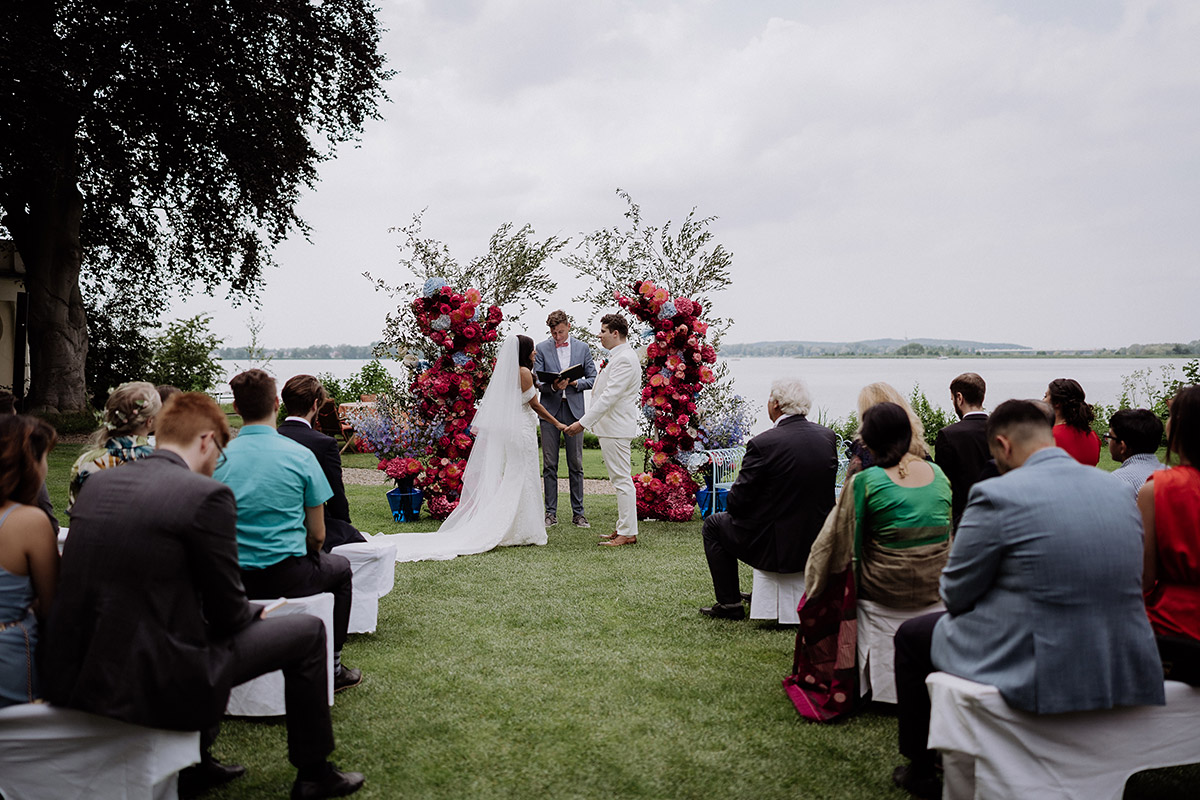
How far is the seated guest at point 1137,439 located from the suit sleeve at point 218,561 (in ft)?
13.1

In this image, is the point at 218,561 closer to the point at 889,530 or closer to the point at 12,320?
the point at 889,530

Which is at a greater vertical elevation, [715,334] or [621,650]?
[715,334]

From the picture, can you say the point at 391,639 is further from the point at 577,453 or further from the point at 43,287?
the point at 43,287

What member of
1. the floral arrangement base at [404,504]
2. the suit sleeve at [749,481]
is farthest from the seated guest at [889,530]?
the floral arrangement base at [404,504]

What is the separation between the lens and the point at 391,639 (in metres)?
5.03

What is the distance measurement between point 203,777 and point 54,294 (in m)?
15.8

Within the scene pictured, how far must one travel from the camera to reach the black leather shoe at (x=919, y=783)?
3117mm

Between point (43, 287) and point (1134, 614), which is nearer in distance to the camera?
point (1134, 614)

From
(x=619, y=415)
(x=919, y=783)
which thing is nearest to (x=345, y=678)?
(x=919, y=783)

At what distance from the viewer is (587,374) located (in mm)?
8914

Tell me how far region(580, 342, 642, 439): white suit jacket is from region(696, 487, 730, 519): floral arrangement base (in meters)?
1.43

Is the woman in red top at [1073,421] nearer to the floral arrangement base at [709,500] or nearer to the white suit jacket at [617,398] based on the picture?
the white suit jacket at [617,398]

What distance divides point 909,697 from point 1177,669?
0.90 meters

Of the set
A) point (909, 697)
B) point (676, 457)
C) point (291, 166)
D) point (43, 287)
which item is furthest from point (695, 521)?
point (43, 287)
